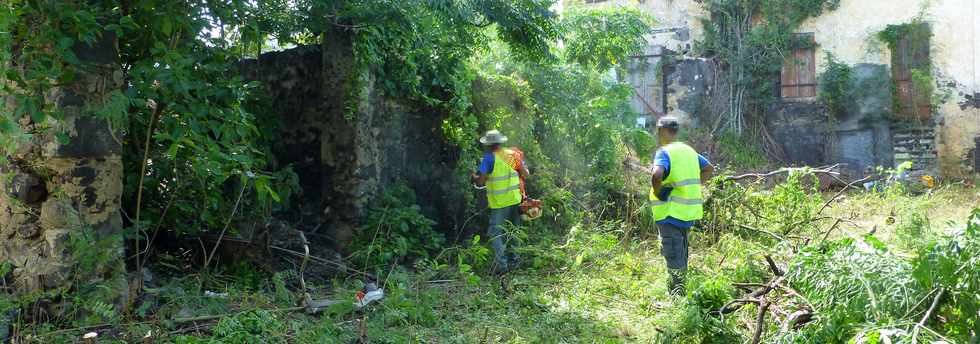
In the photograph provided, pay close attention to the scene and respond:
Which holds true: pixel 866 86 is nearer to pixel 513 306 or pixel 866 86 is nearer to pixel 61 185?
pixel 513 306

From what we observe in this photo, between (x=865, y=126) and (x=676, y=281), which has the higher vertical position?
(x=865, y=126)

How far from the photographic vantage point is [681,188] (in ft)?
20.3

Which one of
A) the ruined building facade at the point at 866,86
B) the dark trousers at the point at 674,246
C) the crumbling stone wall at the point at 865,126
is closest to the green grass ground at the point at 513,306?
the dark trousers at the point at 674,246

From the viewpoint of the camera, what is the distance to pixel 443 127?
28.7ft

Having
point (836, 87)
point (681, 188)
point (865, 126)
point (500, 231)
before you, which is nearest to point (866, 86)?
point (836, 87)

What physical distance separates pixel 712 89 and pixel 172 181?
13523 mm

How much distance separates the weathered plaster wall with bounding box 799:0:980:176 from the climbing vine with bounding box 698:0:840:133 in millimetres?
530

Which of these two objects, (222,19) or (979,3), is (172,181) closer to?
(222,19)

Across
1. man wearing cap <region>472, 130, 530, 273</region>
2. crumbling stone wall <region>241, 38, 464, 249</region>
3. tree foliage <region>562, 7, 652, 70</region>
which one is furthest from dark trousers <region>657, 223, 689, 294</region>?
tree foliage <region>562, 7, 652, 70</region>

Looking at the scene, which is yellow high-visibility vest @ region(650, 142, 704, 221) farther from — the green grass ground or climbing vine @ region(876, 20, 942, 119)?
climbing vine @ region(876, 20, 942, 119)

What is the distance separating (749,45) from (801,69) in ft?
3.73

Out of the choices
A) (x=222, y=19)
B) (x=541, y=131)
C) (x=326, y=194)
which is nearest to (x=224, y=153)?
(x=222, y=19)

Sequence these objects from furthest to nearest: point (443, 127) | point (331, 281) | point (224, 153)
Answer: point (443, 127), point (331, 281), point (224, 153)

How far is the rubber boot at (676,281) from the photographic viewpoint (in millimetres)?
5957
